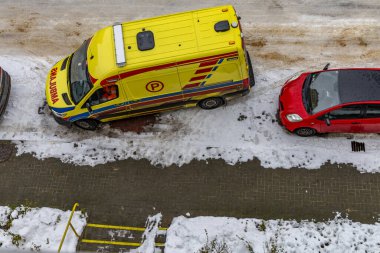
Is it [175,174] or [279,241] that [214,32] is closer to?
[175,174]

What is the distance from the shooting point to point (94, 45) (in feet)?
32.6

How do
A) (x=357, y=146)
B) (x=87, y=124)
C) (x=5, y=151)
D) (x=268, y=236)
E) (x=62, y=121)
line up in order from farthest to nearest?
(x=5, y=151), (x=87, y=124), (x=62, y=121), (x=357, y=146), (x=268, y=236)

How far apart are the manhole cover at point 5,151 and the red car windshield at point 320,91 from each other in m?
8.20

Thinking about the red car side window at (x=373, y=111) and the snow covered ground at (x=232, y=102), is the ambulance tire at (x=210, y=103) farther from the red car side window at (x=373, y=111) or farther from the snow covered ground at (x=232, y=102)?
the red car side window at (x=373, y=111)

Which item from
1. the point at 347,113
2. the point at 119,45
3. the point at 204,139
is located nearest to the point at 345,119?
the point at 347,113

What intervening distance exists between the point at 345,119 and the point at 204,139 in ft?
11.9

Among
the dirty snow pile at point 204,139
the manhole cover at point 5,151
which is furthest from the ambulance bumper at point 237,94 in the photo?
the manhole cover at point 5,151

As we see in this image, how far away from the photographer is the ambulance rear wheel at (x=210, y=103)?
10.4 m

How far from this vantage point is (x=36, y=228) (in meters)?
9.60

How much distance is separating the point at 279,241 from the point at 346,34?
6.75 m

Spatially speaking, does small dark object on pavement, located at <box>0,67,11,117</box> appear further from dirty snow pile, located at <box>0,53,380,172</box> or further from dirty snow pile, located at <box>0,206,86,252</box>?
dirty snow pile, located at <box>0,206,86,252</box>

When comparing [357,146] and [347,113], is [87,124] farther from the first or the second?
[357,146]

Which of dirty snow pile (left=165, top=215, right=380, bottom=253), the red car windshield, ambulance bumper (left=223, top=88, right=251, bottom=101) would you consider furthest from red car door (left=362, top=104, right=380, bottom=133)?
ambulance bumper (left=223, top=88, right=251, bottom=101)

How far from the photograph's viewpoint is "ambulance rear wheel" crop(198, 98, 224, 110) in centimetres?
1041
